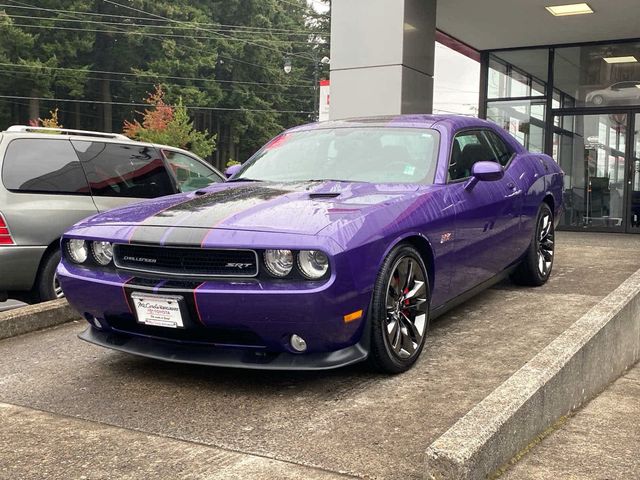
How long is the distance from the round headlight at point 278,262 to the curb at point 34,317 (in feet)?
8.33

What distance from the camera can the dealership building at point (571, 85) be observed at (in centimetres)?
1127

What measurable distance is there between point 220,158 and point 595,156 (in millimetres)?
53670

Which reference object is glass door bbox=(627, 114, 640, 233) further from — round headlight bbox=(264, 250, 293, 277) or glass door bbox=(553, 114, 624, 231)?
round headlight bbox=(264, 250, 293, 277)

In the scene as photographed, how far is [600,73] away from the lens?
42.6ft

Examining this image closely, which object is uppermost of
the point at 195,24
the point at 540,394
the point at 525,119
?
the point at 195,24

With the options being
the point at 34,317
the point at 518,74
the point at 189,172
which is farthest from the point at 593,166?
the point at 34,317

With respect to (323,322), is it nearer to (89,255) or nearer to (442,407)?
(442,407)

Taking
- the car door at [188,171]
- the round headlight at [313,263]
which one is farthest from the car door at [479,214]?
the car door at [188,171]

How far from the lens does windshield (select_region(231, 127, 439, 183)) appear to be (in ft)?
14.4

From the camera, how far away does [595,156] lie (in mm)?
13148

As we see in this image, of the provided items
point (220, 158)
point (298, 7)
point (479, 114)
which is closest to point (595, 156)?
point (479, 114)

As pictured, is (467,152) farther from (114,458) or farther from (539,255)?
(114,458)

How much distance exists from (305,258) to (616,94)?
1171cm

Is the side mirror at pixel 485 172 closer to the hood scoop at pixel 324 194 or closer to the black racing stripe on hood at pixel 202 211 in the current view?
the hood scoop at pixel 324 194
